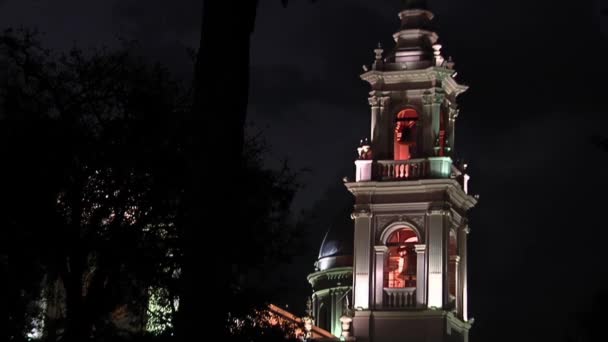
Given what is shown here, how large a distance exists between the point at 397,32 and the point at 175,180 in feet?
92.9

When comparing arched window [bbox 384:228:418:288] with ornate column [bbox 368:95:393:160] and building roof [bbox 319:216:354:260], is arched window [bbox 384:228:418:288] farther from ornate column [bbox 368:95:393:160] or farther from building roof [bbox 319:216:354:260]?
building roof [bbox 319:216:354:260]

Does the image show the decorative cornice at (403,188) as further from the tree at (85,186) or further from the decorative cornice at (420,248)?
the tree at (85,186)

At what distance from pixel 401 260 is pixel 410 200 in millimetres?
2575

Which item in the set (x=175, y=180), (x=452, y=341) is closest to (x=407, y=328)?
(x=452, y=341)

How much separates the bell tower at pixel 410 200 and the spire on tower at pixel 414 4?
37mm

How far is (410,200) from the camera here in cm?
5597

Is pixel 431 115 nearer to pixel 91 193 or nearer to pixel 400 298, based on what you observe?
pixel 400 298

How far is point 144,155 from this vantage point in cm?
3020

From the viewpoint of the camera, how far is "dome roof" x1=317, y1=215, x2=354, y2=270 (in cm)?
7419

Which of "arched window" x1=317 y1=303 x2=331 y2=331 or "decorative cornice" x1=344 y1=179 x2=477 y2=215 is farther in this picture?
"arched window" x1=317 y1=303 x2=331 y2=331

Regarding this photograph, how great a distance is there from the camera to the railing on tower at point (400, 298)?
5541 centimetres

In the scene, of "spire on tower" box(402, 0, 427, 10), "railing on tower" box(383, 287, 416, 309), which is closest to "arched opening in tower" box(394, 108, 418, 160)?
"spire on tower" box(402, 0, 427, 10)

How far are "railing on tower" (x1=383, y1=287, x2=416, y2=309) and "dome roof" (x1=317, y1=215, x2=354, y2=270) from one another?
17.6 m

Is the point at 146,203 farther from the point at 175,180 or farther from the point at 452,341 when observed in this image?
the point at 452,341
